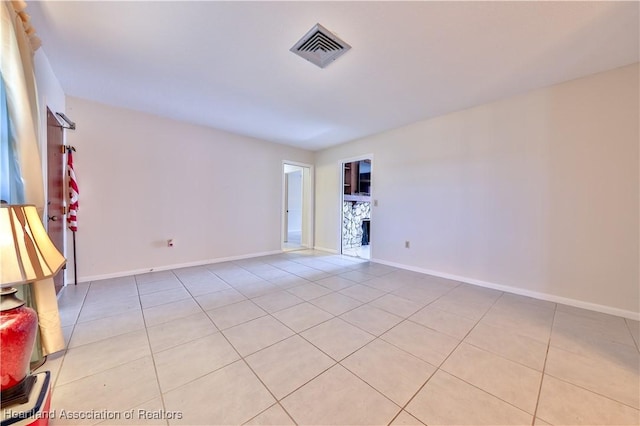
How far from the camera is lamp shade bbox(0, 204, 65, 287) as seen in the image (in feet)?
3.02

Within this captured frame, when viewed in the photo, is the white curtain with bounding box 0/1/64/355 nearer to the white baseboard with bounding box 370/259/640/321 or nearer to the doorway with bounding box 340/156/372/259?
the white baseboard with bounding box 370/259/640/321

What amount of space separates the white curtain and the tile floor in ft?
0.89

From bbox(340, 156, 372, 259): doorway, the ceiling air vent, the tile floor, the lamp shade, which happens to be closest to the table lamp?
the lamp shade

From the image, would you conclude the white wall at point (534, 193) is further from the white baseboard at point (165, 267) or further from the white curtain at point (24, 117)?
the white curtain at point (24, 117)

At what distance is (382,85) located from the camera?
104 inches

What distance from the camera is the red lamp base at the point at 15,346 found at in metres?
0.95

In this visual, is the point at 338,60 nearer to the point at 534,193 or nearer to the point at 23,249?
the point at 23,249

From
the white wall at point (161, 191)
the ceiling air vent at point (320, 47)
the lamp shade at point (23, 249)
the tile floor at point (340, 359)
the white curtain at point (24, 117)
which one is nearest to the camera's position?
the lamp shade at point (23, 249)

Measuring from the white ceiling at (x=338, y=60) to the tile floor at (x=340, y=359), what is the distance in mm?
2427

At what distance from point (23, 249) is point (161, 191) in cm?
302

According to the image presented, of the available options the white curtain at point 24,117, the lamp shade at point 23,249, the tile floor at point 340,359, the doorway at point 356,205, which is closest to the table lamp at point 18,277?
the lamp shade at point 23,249

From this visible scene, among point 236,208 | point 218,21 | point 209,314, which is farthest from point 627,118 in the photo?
point 236,208

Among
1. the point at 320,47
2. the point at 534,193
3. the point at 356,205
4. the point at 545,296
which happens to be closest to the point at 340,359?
the point at 320,47

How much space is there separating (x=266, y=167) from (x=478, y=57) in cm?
381
